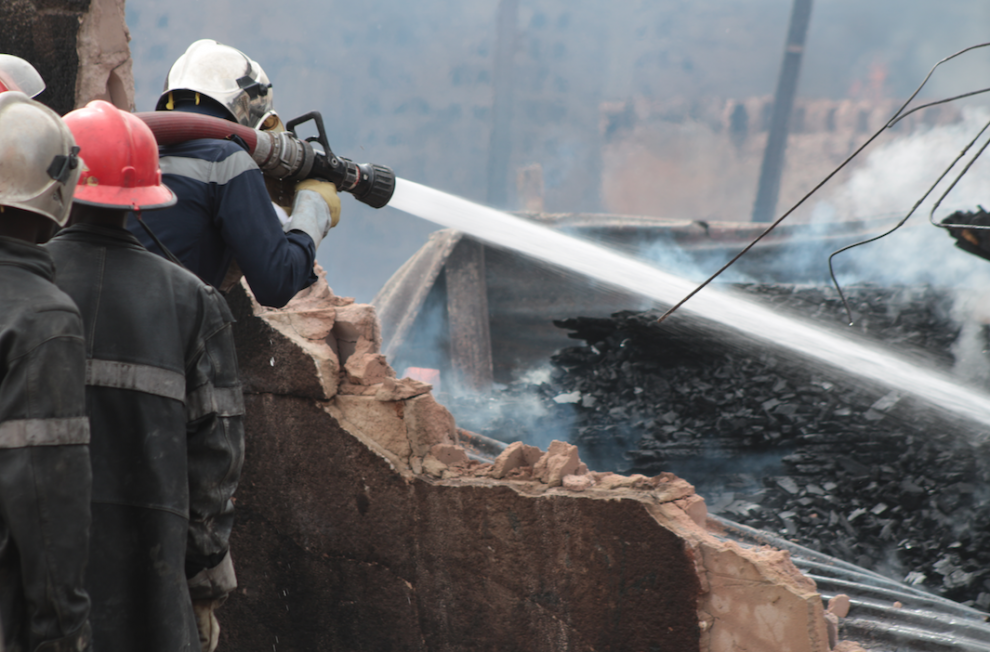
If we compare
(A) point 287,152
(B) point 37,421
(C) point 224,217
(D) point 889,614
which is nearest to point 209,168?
(C) point 224,217

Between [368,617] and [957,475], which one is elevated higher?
[957,475]

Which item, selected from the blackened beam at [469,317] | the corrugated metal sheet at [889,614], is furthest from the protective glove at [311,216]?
the blackened beam at [469,317]

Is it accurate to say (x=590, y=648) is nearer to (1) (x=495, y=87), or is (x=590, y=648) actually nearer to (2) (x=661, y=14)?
(1) (x=495, y=87)

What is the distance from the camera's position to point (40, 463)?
1.32 metres

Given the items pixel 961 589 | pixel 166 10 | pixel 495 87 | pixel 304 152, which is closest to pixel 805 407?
pixel 961 589

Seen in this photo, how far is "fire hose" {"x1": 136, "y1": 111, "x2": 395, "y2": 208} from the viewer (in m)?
2.10

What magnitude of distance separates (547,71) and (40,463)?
18.1 m

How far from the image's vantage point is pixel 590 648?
8.07ft

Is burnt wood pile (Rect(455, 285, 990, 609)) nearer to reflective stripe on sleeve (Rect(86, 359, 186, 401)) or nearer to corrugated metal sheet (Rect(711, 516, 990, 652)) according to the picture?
corrugated metal sheet (Rect(711, 516, 990, 652))

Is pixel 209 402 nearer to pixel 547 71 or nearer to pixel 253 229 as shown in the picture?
pixel 253 229

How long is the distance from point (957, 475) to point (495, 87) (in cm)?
1445

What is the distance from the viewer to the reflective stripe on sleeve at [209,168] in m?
2.05

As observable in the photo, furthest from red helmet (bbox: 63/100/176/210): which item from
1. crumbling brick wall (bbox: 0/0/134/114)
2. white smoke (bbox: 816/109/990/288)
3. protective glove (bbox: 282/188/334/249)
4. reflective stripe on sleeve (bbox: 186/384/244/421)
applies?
white smoke (bbox: 816/109/990/288)

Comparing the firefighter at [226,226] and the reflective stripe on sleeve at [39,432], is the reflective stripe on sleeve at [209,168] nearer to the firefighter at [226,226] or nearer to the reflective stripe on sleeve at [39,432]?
the firefighter at [226,226]
